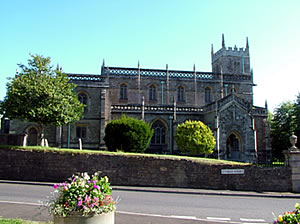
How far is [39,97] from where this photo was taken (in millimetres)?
20438

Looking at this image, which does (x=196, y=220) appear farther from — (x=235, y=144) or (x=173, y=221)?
(x=235, y=144)

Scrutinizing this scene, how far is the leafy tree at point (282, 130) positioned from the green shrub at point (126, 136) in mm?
21090

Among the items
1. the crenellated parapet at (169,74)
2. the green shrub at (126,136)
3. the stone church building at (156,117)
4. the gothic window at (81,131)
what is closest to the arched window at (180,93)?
the stone church building at (156,117)

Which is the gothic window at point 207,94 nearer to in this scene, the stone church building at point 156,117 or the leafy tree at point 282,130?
the stone church building at point 156,117

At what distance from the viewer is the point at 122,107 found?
111ft

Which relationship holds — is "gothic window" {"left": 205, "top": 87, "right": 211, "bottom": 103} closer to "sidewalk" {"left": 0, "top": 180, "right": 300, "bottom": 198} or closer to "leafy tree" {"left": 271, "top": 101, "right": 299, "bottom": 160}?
"leafy tree" {"left": 271, "top": 101, "right": 299, "bottom": 160}

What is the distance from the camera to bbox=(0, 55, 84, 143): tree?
20188 millimetres

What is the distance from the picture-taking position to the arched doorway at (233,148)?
34703 millimetres

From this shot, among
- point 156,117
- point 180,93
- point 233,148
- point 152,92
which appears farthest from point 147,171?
point 180,93

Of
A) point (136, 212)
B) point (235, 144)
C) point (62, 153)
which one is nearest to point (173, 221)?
point (136, 212)

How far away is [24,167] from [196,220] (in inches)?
510

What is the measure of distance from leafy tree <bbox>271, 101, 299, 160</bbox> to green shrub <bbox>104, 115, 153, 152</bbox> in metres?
21.1

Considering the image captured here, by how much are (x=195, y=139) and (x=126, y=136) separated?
7.19m

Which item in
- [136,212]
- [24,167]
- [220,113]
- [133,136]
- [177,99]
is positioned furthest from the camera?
[177,99]
